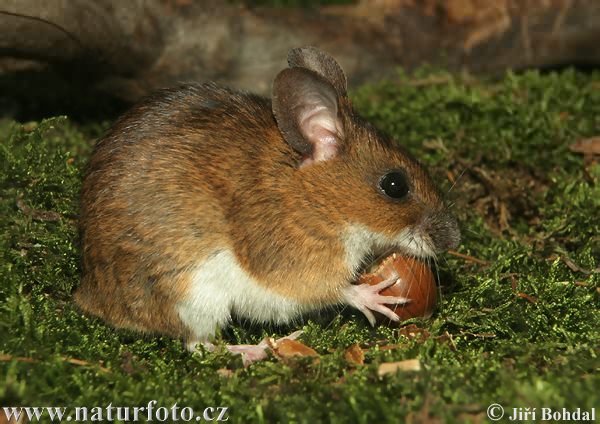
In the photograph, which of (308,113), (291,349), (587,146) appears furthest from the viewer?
(587,146)

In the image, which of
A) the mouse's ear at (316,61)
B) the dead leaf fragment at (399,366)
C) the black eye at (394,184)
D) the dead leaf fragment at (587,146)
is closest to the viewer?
the dead leaf fragment at (399,366)

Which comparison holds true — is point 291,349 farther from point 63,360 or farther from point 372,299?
point 63,360

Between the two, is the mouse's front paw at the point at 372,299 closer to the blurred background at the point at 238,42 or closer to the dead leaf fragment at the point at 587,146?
the dead leaf fragment at the point at 587,146

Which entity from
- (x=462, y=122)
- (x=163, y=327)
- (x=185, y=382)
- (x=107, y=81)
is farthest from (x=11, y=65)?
(x=462, y=122)

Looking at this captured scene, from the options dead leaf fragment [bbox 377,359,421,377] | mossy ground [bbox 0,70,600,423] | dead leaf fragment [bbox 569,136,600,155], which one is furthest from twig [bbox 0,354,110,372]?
dead leaf fragment [bbox 569,136,600,155]

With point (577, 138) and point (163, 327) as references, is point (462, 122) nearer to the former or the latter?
point (577, 138)

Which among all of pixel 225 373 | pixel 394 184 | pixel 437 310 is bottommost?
pixel 225 373

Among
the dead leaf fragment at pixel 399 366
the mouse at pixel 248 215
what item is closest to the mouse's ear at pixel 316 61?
the mouse at pixel 248 215

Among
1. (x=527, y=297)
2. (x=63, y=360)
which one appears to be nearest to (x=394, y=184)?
(x=527, y=297)
